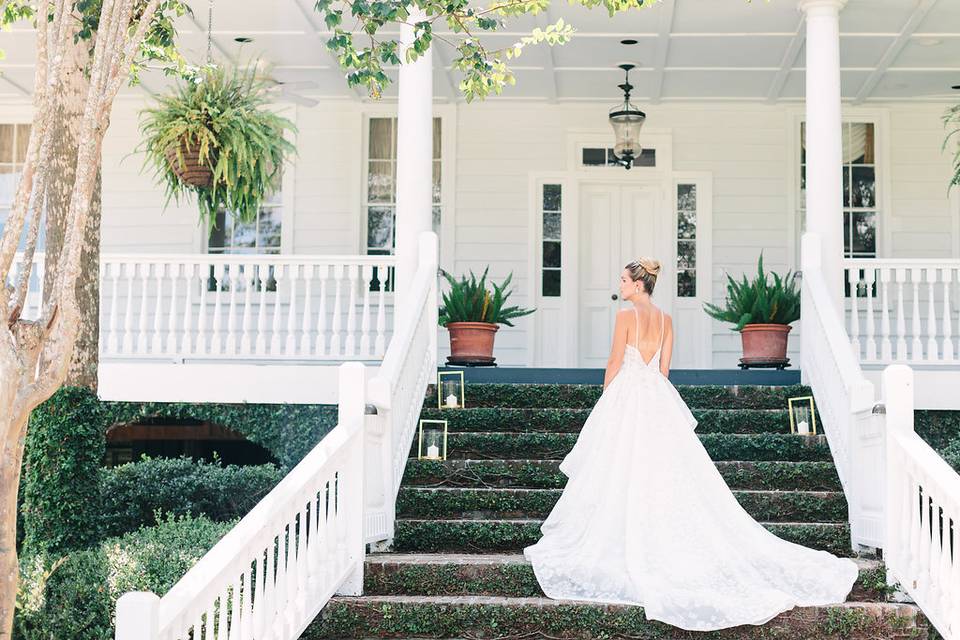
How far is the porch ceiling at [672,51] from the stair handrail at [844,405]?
210 cm

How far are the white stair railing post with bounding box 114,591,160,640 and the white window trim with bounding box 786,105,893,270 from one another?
8737mm

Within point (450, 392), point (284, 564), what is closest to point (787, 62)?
point (450, 392)

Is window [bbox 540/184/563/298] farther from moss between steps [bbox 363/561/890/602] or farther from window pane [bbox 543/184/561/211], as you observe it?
moss between steps [bbox 363/561/890/602]

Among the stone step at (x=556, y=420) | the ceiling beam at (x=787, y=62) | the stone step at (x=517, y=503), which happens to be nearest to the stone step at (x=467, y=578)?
the stone step at (x=517, y=503)

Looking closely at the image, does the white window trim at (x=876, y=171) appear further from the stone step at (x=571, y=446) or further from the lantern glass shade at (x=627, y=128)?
the stone step at (x=571, y=446)

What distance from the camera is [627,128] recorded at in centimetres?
1030

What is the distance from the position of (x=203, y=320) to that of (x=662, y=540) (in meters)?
4.86

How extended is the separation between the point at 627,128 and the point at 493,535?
5.43 metres

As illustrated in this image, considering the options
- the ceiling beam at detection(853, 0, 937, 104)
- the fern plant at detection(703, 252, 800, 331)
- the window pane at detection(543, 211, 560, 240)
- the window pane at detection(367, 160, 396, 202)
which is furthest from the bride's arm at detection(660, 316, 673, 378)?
the window pane at detection(367, 160, 396, 202)

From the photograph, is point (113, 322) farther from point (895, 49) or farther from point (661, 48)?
point (895, 49)

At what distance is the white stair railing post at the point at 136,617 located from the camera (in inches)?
133

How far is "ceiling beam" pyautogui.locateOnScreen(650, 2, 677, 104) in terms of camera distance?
873 cm

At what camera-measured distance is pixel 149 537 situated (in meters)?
6.39

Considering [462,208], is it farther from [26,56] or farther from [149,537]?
[149,537]
